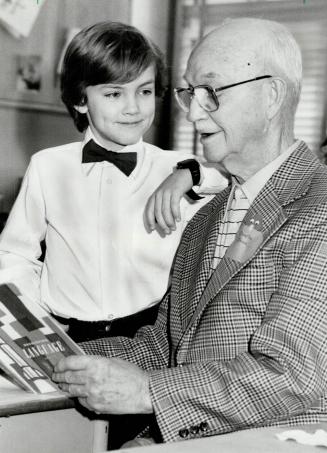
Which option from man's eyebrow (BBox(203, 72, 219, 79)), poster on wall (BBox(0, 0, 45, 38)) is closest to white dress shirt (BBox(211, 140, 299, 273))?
man's eyebrow (BBox(203, 72, 219, 79))

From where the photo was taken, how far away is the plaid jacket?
1.51 m

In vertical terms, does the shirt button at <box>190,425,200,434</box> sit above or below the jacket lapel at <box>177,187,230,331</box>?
below

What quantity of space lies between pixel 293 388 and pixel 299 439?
159 millimetres

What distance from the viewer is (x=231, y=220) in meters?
1.92

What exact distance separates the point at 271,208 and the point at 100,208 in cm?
83

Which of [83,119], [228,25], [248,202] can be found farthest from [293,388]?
[83,119]

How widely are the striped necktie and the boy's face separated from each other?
51cm

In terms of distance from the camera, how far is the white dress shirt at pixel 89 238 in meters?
2.34

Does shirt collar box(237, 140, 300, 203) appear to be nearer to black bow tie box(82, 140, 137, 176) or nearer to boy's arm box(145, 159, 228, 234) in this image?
boy's arm box(145, 159, 228, 234)

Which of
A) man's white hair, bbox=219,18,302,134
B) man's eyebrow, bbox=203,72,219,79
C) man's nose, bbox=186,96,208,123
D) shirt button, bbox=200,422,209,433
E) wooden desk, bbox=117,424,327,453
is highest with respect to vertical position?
man's white hair, bbox=219,18,302,134

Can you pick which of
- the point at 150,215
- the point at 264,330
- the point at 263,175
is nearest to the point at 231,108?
the point at 263,175

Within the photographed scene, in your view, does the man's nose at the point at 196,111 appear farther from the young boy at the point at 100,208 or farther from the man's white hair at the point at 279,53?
the young boy at the point at 100,208

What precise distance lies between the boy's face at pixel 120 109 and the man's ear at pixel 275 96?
58 cm

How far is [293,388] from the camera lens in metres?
1.50
